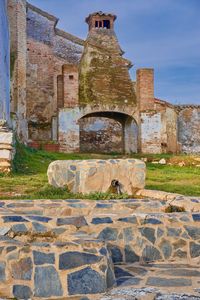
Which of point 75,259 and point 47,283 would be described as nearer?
point 47,283

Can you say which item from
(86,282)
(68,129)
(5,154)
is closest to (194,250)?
(86,282)

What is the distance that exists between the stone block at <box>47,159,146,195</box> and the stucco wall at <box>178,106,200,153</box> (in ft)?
71.2

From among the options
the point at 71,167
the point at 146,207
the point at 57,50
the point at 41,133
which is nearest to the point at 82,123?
the point at 41,133

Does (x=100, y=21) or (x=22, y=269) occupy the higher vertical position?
(x=100, y=21)

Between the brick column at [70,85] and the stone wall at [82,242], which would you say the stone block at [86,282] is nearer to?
the stone wall at [82,242]

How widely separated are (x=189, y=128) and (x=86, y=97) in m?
9.18

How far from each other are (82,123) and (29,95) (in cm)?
384

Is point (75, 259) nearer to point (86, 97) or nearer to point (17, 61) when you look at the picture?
point (17, 61)

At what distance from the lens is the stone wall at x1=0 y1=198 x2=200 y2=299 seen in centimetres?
482

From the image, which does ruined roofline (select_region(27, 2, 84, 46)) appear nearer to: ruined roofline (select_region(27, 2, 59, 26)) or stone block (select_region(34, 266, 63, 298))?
ruined roofline (select_region(27, 2, 59, 26))

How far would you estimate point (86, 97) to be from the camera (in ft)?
79.8

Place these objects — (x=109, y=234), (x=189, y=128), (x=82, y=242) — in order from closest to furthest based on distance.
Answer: (x=82, y=242) < (x=109, y=234) < (x=189, y=128)

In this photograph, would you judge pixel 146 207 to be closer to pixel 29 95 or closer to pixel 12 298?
pixel 12 298

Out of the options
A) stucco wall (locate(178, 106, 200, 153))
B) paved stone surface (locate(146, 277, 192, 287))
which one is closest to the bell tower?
stucco wall (locate(178, 106, 200, 153))
